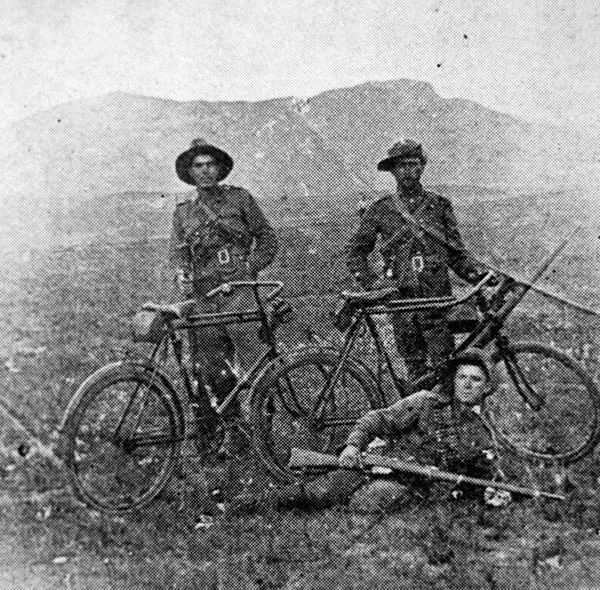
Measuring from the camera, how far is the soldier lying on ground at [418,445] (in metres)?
4.13

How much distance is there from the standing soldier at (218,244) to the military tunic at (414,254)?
0.82 metres

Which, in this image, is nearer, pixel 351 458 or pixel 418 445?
pixel 351 458

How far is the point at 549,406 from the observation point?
4.59 meters

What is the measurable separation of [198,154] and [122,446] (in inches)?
94.0

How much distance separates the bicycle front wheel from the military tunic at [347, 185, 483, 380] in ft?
2.47

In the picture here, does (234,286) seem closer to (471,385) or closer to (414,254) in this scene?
(414,254)

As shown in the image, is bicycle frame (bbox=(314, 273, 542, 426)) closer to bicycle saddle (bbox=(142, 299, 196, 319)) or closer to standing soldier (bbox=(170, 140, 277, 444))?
standing soldier (bbox=(170, 140, 277, 444))

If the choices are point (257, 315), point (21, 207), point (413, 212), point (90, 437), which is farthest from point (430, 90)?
point (21, 207)

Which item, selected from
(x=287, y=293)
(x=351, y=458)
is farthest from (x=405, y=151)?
(x=287, y=293)

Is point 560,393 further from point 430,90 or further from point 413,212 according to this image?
point 430,90

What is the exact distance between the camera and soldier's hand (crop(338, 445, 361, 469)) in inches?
159

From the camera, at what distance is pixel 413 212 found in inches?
198

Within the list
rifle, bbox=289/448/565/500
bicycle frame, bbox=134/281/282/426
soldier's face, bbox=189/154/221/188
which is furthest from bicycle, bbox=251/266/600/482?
soldier's face, bbox=189/154/221/188

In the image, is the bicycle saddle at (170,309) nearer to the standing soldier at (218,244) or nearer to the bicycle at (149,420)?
the bicycle at (149,420)
